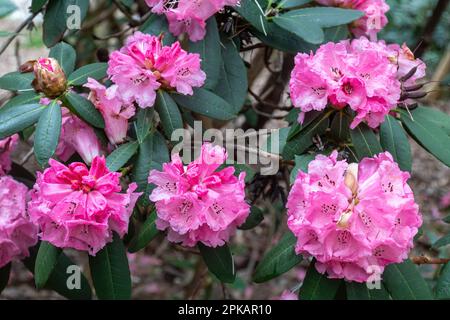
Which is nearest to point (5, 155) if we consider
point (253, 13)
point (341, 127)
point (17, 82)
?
point (17, 82)

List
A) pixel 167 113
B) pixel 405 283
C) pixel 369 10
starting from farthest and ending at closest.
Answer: pixel 369 10, pixel 167 113, pixel 405 283

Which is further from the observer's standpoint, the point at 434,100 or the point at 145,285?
the point at 434,100

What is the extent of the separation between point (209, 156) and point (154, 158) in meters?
0.16

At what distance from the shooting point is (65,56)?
1326 mm

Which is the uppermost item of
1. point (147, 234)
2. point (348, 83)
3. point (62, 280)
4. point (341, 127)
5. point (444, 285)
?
point (348, 83)

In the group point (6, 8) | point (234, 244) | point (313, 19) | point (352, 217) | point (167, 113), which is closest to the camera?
point (352, 217)

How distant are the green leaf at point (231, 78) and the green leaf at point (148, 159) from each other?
209 millimetres

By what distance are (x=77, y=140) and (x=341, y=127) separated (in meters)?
0.54

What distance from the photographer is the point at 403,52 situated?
4.37 feet

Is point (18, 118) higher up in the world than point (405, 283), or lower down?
higher up

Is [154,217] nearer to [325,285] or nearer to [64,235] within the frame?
[64,235]

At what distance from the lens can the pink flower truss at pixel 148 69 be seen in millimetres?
1168

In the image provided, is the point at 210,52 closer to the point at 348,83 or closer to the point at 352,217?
the point at 348,83
